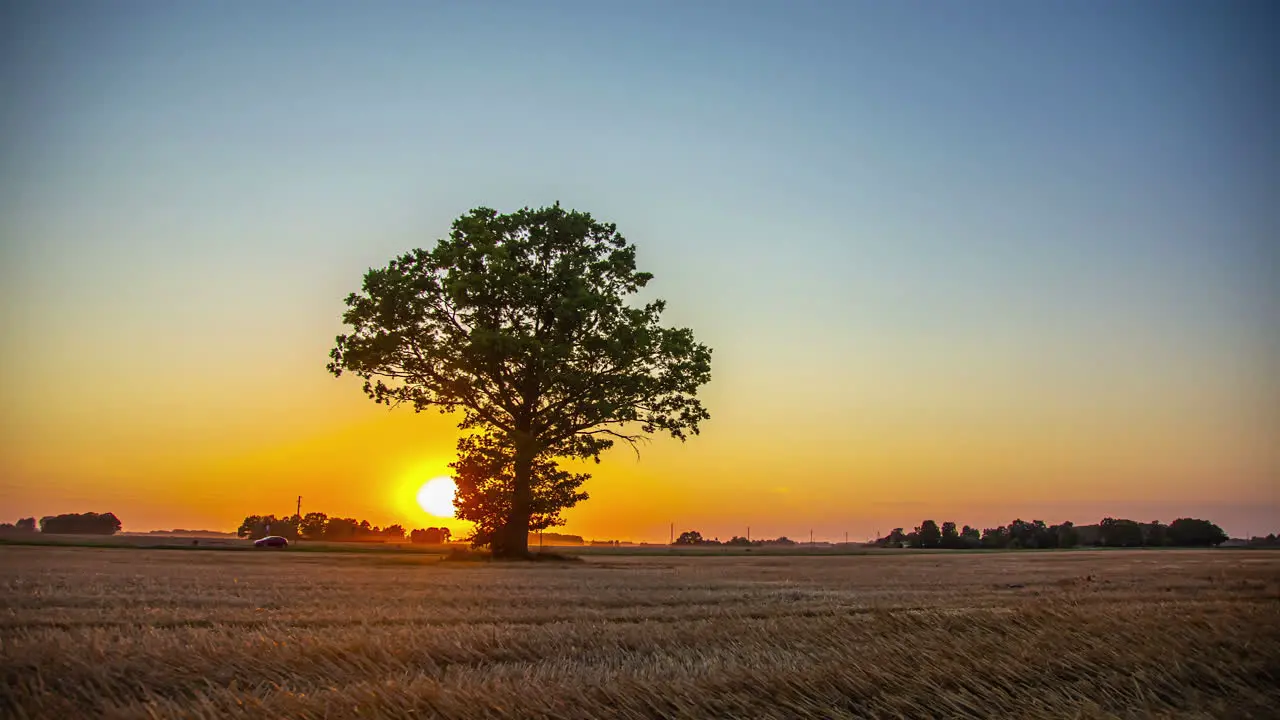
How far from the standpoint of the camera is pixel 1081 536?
102 metres

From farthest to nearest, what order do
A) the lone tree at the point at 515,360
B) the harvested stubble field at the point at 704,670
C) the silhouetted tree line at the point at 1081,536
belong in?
the silhouetted tree line at the point at 1081,536, the lone tree at the point at 515,360, the harvested stubble field at the point at 704,670

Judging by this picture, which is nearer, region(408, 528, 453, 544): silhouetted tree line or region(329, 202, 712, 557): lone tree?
region(329, 202, 712, 557): lone tree

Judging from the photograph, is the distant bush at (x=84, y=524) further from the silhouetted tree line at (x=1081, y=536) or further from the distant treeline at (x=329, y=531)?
the silhouetted tree line at (x=1081, y=536)

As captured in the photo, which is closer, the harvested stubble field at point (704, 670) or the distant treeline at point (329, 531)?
the harvested stubble field at point (704, 670)

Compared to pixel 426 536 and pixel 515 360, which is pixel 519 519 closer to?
pixel 515 360

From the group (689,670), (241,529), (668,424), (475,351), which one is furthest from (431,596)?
(241,529)

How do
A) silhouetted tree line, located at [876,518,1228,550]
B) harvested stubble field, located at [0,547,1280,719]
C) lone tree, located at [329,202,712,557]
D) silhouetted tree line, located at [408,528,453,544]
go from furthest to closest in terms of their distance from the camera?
silhouetted tree line, located at [408,528,453,544], silhouetted tree line, located at [876,518,1228,550], lone tree, located at [329,202,712,557], harvested stubble field, located at [0,547,1280,719]

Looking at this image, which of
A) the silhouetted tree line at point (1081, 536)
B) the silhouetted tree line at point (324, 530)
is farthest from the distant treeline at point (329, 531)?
the silhouetted tree line at point (1081, 536)

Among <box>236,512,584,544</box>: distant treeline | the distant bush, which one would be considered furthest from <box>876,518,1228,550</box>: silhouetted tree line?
the distant bush

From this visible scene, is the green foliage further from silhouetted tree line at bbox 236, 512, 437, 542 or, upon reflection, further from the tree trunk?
silhouetted tree line at bbox 236, 512, 437, 542

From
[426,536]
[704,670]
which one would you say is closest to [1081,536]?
[426,536]

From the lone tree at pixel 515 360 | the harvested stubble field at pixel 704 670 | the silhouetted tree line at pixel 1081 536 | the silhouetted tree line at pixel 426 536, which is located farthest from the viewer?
the silhouetted tree line at pixel 426 536

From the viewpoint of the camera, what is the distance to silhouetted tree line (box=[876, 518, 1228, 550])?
9556 cm

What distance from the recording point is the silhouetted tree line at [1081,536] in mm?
95562
